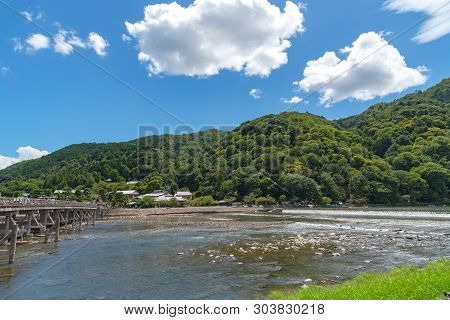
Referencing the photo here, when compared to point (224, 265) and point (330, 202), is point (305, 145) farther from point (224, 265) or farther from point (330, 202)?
point (224, 265)

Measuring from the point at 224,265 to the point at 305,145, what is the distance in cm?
13649

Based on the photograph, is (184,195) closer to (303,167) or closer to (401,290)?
(303,167)

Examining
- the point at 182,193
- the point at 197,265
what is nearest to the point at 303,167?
the point at 182,193

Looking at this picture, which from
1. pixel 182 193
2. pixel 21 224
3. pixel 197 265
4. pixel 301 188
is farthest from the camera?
pixel 182 193

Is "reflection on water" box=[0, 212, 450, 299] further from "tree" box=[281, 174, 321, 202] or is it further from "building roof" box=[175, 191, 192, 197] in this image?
"building roof" box=[175, 191, 192, 197]

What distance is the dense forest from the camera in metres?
117

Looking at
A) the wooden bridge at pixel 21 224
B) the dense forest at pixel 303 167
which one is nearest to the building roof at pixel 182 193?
the dense forest at pixel 303 167

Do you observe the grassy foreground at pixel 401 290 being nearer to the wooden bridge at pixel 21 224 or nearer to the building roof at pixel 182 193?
the wooden bridge at pixel 21 224

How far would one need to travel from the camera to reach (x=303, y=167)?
13438 centimetres

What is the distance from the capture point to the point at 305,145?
503 ft

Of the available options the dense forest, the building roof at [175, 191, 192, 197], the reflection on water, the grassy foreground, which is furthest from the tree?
the grassy foreground

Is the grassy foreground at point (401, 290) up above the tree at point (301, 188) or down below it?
below

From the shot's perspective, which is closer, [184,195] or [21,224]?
[21,224]

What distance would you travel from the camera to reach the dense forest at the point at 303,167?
117062 millimetres
